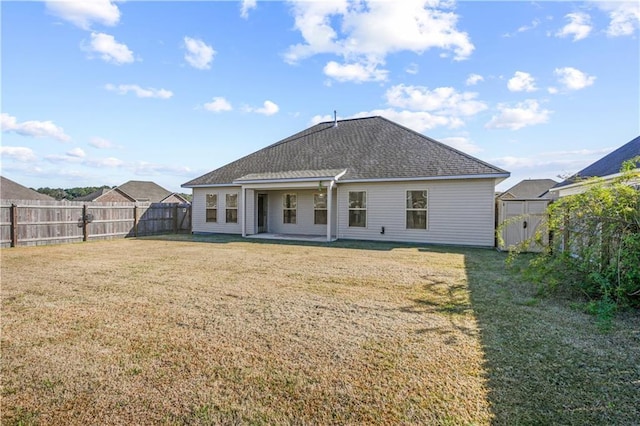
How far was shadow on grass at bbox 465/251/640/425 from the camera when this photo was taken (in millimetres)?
2314

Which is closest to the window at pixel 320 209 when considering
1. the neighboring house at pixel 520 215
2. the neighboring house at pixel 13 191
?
the neighboring house at pixel 520 215

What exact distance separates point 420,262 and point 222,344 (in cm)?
640

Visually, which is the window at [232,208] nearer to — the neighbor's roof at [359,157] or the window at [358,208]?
the neighbor's roof at [359,157]

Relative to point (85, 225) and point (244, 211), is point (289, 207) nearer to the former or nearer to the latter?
point (244, 211)

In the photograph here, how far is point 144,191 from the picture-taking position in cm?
4009

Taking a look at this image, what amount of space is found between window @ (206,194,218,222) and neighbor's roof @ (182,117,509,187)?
78 cm

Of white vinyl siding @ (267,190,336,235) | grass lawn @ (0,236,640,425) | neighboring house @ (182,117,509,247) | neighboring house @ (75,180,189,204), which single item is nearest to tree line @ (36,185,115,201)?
neighboring house @ (75,180,189,204)

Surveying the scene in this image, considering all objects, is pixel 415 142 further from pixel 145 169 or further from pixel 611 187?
pixel 145 169

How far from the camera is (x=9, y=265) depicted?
26.3 feet

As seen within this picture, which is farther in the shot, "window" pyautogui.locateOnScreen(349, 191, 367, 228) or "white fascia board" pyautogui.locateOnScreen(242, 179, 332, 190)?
"window" pyautogui.locateOnScreen(349, 191, 367, 228)

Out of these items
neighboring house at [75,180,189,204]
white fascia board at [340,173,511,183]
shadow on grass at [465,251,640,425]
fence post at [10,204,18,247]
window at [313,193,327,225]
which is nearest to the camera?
shadow on grass at [465,251,640,425]

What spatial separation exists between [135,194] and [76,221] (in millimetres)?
28100

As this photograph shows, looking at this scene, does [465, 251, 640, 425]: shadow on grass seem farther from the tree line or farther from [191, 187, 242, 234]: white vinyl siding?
the tree line

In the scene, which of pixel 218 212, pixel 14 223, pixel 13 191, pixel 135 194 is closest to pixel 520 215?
pixel 218 212
